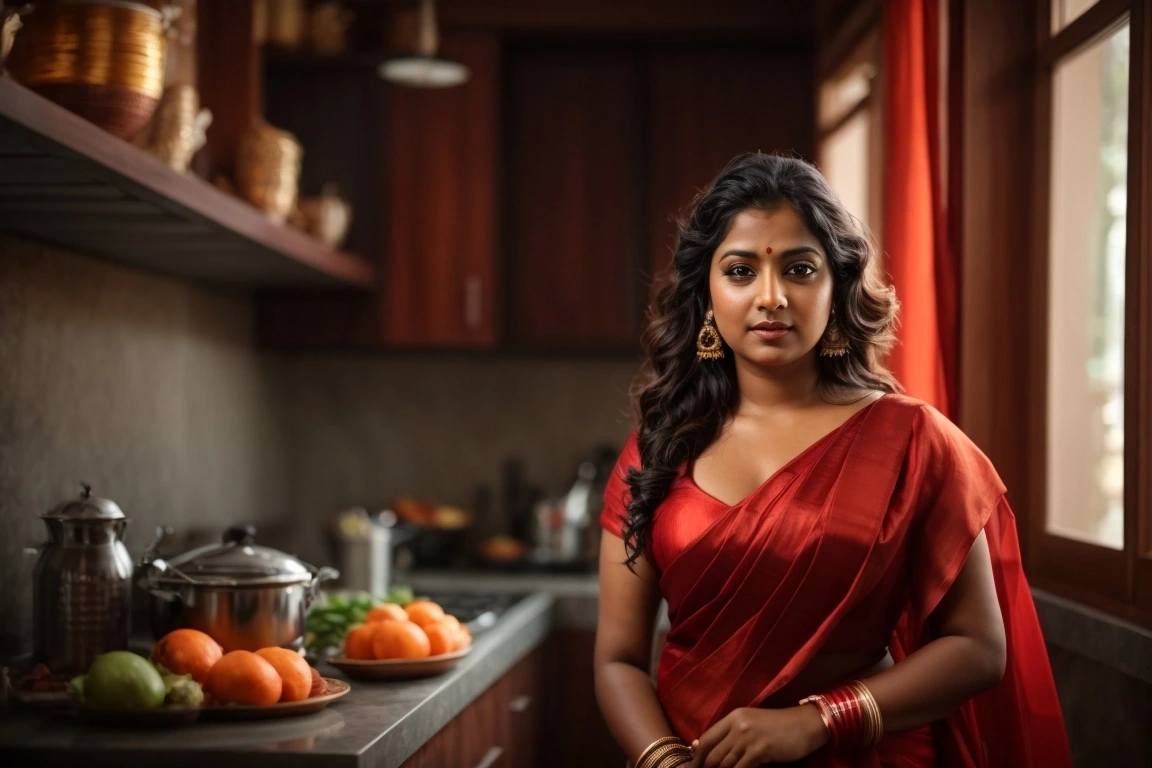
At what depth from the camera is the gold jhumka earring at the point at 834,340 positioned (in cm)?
182

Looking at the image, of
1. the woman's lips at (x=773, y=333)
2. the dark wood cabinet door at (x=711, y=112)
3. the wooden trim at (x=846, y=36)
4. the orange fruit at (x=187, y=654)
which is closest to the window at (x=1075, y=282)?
the wooden trim at (x=846, y=36)

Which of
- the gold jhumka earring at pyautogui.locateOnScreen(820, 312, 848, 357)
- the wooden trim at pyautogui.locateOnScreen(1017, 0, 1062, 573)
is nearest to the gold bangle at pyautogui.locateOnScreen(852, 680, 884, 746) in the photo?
the gold jhumka earring at pyautogui.locateOnScreen(820, 312, 848, 357)

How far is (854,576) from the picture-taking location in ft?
5.52

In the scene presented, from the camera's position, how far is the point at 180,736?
67.9 inches

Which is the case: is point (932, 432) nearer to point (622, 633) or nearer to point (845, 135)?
point (622, 633)

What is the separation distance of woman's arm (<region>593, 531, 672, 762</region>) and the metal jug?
0.83m

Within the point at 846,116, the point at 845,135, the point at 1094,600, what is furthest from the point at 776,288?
the point at 845,135

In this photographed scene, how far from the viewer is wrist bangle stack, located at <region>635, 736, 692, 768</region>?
5.63 ft

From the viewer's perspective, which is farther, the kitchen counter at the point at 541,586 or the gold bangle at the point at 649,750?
the kitchen counter at the point at 541,586

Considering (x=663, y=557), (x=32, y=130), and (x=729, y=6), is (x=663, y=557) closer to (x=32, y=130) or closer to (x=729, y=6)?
(x=32, y=130)

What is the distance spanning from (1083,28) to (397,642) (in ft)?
5.30

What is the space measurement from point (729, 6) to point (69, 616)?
8.31 ft

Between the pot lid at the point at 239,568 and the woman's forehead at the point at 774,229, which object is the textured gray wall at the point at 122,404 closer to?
the pot lid at the point at 239,568

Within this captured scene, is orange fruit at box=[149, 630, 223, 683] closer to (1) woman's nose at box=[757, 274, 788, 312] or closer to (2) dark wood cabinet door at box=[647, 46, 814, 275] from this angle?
(1) woman's nose at box=[757, 274, 788, 312]
